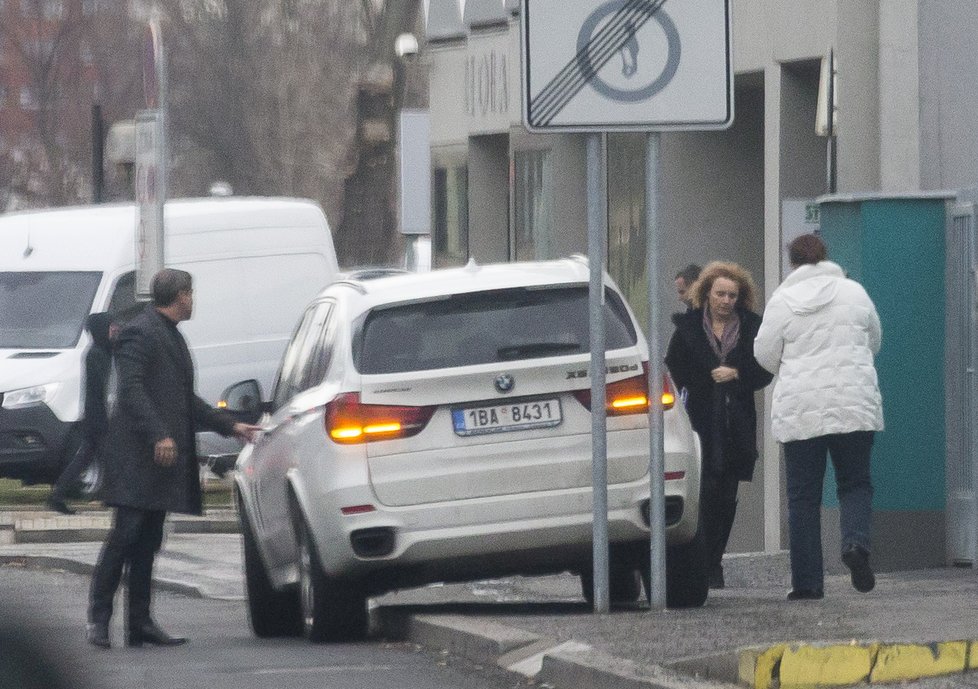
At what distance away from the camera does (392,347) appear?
33.4ft

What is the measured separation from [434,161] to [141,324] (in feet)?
45.6

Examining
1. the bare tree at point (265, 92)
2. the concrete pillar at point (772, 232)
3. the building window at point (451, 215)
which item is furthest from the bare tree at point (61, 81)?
the concrete pillar at point (772, 232)

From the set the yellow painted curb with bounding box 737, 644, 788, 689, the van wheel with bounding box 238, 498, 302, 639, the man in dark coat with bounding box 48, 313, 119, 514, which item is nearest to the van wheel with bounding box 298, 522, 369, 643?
the van wheel with bounding box 238, 498, 302, 639

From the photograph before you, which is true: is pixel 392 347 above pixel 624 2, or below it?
below

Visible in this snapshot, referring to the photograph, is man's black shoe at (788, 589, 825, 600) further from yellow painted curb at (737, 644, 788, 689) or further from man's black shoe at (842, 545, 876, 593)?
yellow painted curb at (737, 644, 788, 689)

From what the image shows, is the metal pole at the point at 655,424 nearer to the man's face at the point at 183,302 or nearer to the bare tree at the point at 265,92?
the man's face at the point at 183,302

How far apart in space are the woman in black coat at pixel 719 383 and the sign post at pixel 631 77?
1996 millimetres

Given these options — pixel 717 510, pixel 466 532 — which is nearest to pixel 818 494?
pixel 717 510

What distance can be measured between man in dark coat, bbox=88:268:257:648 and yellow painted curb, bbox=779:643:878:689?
149 inches

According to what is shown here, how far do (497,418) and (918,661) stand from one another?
8.79ft

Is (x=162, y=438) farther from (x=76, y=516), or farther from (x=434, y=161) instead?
(x=434, y=161)

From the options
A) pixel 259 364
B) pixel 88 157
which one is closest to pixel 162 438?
pixel 259 364

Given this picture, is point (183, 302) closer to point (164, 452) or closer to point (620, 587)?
point (164, 452)

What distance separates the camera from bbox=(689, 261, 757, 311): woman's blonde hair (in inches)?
482
